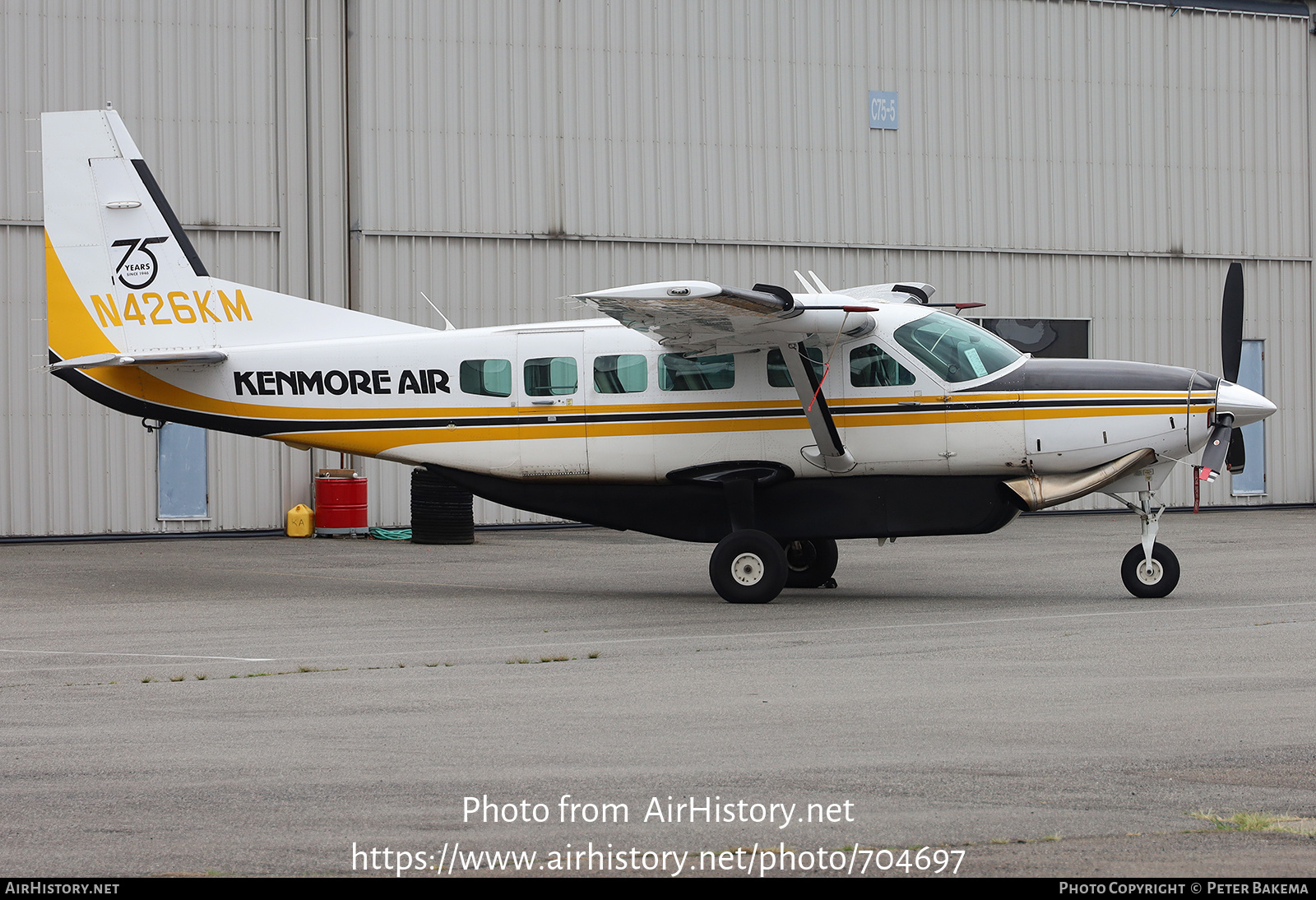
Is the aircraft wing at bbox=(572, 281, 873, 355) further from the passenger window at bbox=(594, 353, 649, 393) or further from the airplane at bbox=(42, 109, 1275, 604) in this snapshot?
the passenger window at bbox=(594, 353, 649, 393)

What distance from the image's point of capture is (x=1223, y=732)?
6926 mm

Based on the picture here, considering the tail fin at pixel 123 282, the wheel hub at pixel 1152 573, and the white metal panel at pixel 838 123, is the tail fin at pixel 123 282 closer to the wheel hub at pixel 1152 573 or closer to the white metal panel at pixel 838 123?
the wheel hub at pixel 1152 573

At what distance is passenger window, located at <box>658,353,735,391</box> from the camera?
1357cm

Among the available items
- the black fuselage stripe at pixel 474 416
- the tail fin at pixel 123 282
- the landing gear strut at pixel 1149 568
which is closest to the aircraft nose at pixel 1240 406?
the black fuselage stripe at pixel 474 416

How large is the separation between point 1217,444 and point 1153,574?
1337mm

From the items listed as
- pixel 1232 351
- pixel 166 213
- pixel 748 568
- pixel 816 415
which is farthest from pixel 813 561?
pixel 166 213

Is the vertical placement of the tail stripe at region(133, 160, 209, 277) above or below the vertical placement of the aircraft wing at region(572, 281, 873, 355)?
above

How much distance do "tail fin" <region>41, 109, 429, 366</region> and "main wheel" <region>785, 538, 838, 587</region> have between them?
15.4ft

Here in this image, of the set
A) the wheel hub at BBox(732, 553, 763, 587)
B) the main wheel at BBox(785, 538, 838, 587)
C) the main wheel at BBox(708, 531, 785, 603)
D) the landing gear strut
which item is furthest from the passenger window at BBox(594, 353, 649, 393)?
the landing gear strut

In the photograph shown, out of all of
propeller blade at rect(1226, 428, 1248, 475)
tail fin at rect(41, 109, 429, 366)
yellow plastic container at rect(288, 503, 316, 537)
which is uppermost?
tail fin at rect(41, 109, 429, 366)

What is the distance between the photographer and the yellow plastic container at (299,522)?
72.3ft

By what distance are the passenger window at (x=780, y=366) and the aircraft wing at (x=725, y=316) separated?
18 centimetres

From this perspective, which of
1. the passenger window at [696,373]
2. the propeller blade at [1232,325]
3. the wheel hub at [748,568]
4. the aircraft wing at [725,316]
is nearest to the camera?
the aircraft wing at [725,316]

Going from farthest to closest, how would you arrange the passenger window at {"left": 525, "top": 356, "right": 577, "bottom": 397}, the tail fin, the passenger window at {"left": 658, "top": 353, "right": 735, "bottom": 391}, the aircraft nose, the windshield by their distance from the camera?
1. the tail fin
2. the passenger window at {"left": 525, "top": 356, "right": 577, "bottom": 397}
3. the passenger window at {"left": 658, "top": 353, "right": 735, "bottom": 391}
4. the windshield
5. the aircraft nose
